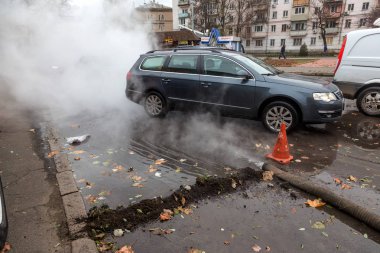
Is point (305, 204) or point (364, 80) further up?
point (364, 80)

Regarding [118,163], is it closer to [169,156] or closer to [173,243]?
[169,156]

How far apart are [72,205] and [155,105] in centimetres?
436

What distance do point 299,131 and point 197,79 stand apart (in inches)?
101

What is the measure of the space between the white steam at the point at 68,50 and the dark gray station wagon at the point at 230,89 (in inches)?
112

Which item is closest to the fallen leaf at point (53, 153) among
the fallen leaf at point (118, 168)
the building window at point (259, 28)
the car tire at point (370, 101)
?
the fallen leaf at point (118, 168)

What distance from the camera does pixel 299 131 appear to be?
21.7ft

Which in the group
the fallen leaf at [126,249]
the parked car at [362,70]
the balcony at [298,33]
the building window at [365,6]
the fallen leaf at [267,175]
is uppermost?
the building window at [365,6]

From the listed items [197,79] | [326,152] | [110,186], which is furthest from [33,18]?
[326,152]

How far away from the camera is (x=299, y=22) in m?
61.0

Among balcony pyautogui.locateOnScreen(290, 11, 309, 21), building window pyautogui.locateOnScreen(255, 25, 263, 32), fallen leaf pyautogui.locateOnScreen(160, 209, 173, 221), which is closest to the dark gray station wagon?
fallen leaf pyautogui.locateOnScreen(160, 209, 173, 221)

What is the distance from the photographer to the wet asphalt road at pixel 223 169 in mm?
3131

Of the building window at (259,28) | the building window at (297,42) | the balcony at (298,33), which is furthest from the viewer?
the building window at (259,28)

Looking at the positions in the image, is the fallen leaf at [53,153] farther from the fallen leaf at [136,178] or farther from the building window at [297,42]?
the building window at [297,42]

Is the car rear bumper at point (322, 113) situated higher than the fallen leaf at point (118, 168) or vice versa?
the car rear bumper at point (322, 113)
